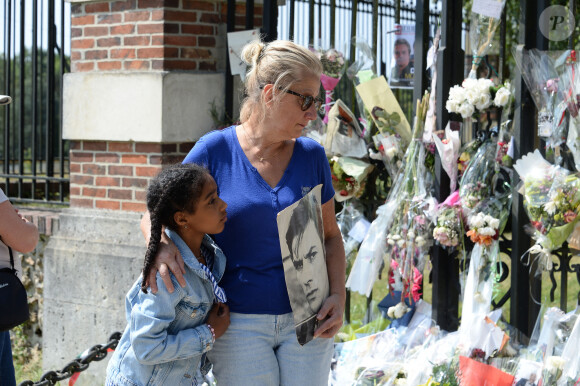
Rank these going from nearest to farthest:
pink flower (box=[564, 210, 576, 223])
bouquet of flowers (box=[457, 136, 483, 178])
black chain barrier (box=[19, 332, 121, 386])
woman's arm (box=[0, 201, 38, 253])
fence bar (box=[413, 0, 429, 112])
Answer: woman's arm (box=[0, 201, 38, 253])
pink flower (box=[564, 210, 576, 223])
black chain barrier (box=[19, 332, 121, 386])
bouquet of flowers (box=[457, 136, 483, 178])
fence bar (box=[413, 0, 429, 112])

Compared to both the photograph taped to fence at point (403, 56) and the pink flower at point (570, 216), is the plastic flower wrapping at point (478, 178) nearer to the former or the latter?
the pink flower at point (570, 216)

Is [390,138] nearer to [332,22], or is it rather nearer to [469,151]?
[469,151]

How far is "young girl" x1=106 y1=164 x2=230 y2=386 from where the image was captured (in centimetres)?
252

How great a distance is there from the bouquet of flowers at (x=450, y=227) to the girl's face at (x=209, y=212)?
183cm

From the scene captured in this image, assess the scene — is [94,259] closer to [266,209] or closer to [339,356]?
[339,356]

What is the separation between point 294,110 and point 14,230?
4.66 feet

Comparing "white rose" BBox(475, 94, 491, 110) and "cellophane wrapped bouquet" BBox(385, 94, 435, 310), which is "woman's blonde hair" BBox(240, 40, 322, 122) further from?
"cellophane wrapped bouquet" BBox(385, 94, 435, 310)

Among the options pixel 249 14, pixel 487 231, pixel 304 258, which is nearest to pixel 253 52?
pixel 304 258

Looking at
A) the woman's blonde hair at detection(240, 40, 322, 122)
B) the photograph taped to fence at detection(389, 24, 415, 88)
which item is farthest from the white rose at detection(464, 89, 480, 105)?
the woman's blonde hair at detection(240, 40, 322, 122)

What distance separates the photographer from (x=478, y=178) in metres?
4.17

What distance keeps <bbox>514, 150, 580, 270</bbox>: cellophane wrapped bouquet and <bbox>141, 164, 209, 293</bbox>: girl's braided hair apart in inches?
73.6

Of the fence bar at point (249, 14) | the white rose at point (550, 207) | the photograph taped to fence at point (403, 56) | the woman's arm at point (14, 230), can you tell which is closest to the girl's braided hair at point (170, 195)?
the woman's arm at point (14, 230)

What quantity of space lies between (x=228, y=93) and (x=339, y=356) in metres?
1.95

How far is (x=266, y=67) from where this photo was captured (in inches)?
107
